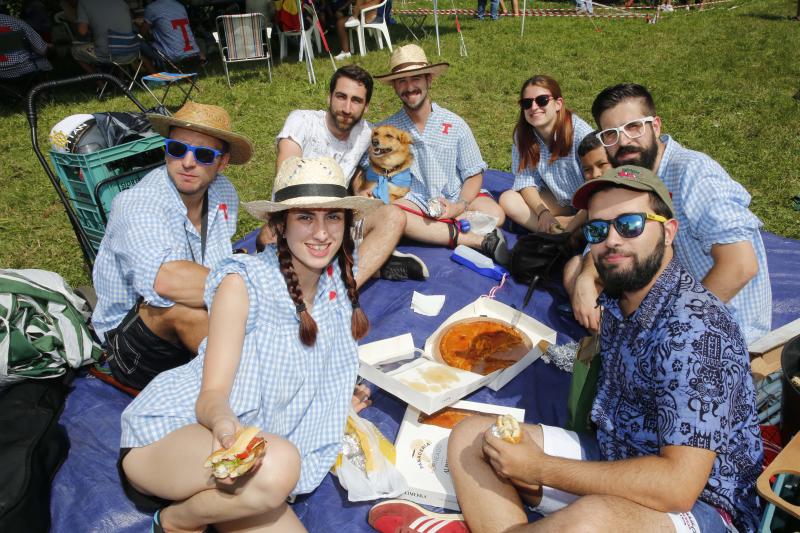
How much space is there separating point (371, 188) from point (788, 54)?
10.6 m

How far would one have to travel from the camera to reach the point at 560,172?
472 cm

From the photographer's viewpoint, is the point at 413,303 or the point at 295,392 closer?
the point at 295,392

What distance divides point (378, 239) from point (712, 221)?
2.34 m

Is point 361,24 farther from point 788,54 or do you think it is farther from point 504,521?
point 504,521

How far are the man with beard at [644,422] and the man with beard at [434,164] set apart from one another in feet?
7.88

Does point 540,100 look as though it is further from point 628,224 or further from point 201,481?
point 201,481

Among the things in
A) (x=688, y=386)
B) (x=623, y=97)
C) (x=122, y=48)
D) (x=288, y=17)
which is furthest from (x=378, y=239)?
(x=288, y=17)

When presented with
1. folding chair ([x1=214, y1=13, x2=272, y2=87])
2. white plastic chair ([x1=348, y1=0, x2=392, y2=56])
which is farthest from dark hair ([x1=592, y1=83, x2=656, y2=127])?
white plastic chair ([x1=348, y1=0, x2=392, y2=56])

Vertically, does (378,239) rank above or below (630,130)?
below

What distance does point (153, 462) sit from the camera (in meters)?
2.19

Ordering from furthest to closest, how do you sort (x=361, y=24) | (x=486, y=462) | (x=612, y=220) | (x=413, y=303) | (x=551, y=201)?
(x=361, y=24)
(x=551, y=201)
(x=413, y=303)
(x=486, y=462)
(x=612, y=220)

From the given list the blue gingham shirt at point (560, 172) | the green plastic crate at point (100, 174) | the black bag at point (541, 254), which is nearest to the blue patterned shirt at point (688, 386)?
the black bag at point (541, 254)

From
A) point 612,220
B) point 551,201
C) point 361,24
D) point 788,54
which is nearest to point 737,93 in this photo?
point 788,54

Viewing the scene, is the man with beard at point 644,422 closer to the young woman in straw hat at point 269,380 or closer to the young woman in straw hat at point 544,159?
the young woman in straw hat at point 269,380
